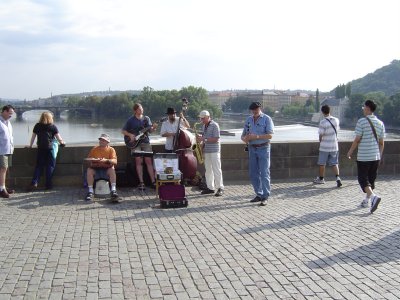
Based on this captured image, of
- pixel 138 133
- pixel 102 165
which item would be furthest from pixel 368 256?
pixel 138 133

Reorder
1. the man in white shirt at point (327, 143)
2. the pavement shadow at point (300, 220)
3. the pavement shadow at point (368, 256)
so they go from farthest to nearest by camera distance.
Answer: the man in white shirt at point (327, 143) → the pavement shadow at point (300, 220) → the pavement shadow at point (368, 256)

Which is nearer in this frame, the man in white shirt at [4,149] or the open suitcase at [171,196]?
the open suitcase at [171,196]

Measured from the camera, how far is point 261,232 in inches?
248

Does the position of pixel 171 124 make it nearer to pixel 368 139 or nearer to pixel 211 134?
pixel 211 134

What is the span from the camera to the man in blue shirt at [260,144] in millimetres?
8109

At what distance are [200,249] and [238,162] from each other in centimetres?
515

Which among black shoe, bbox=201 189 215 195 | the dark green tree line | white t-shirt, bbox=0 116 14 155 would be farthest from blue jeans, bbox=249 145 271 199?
the dark green tree line

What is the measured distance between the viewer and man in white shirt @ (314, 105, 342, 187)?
32.7ft

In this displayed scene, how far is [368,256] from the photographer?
5328mm

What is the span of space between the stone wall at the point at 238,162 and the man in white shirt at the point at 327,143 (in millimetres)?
844

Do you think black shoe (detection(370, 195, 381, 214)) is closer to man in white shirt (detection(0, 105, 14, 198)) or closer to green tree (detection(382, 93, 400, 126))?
man in white shirt (detection(0, 105, 14, 198))

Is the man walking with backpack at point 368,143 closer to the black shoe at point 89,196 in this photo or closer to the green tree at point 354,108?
the black shoe at point 89,196

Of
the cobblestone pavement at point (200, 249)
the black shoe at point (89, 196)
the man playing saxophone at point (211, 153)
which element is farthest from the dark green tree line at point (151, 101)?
the cobblestone pavement at point (200, 249)

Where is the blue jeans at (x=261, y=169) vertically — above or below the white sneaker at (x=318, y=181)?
above
